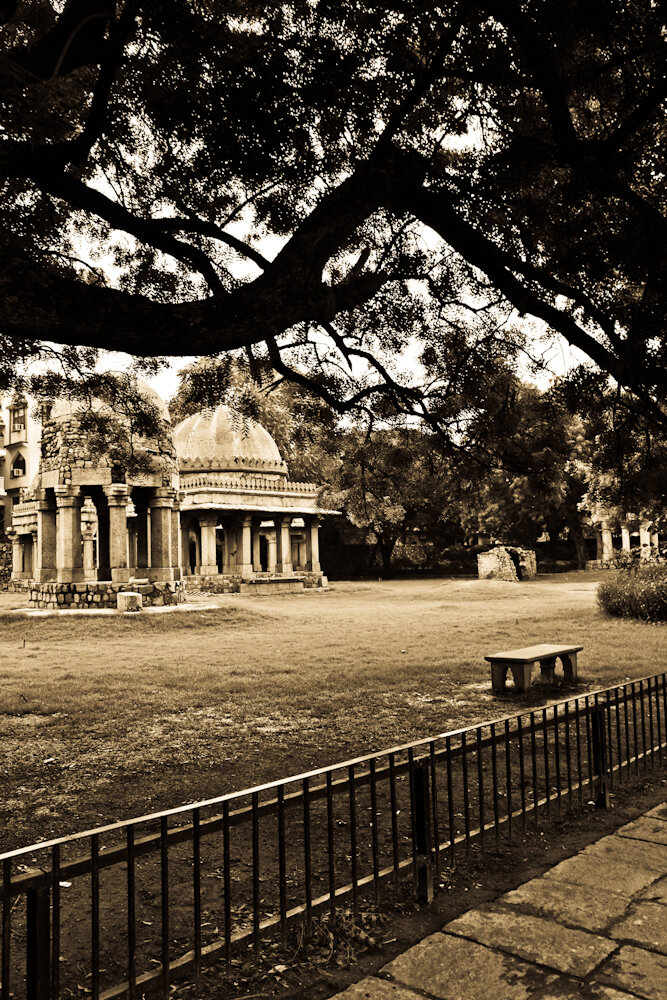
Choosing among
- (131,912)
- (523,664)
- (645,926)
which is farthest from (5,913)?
(523,664)

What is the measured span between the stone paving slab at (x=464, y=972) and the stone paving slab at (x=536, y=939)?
7 cm

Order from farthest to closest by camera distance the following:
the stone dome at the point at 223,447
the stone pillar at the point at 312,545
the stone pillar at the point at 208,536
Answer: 1. the stone pillar at the point at 312,545
2. the stone dome at the point at 223,447
3. the stone pillar at the point at 208,536

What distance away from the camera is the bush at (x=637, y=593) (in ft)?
54.2

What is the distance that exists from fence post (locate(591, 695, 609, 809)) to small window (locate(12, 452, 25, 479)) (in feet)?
135

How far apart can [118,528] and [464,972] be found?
1966 cm

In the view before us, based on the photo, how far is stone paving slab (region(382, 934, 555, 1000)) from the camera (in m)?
Result: 2.65

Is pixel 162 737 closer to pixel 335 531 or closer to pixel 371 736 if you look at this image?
pixel 371 736

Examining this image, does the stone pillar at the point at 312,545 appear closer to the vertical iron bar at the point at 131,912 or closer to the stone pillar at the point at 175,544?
the stone pillar at the point at 175,544

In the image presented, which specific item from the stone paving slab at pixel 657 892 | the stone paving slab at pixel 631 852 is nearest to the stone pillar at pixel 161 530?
the stone paving slab at pixel 631 852

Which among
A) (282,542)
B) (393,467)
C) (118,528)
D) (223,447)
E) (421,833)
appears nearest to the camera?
(421,833)

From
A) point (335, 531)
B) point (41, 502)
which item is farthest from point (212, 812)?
point (335, 531)

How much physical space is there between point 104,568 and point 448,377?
18.6m

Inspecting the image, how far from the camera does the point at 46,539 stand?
21.9m

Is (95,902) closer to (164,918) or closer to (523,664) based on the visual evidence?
(164,918)
